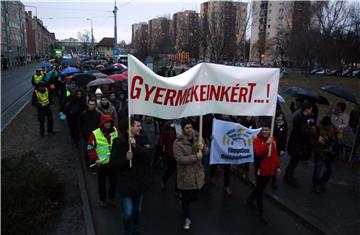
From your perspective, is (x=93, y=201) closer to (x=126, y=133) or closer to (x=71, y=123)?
(x=126, y=133)

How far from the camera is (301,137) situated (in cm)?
699

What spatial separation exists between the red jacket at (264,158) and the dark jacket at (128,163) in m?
1.98

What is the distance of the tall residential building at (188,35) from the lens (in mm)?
38062

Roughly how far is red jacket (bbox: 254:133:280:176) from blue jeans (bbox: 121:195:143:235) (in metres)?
2.08

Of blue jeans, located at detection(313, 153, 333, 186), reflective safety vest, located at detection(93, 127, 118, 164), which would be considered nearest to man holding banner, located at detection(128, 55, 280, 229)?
reflective safety vest, located at detection(93, 127, 118, 164)

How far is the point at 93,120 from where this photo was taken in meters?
7.02

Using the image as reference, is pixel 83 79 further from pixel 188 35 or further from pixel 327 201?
pixel 188 35

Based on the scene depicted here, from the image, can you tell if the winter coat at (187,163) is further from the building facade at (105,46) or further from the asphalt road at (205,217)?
the building facade at (105,46)

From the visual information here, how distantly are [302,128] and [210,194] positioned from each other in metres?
2.23

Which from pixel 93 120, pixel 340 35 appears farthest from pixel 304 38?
pixel 93 120

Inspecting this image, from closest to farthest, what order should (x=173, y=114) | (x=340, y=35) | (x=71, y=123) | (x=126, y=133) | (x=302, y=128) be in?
(x=126, y=133) < (x=173, y=114) < (x=302, y=128) < (x=71, y=123) < (x=340, y=35)

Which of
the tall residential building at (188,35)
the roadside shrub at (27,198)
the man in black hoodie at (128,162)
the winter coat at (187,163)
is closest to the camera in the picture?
the man in black hoodie at (128,162)

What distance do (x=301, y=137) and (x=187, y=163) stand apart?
307 cm

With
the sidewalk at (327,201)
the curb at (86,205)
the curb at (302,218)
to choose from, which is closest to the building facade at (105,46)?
the curb at (86,205)
